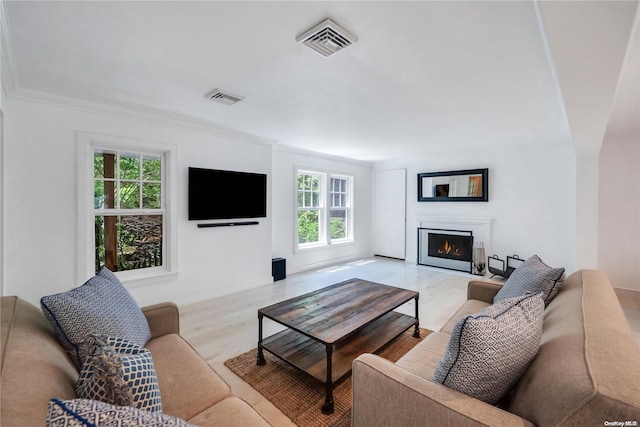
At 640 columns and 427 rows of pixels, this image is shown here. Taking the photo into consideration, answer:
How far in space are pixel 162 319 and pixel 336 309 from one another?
1280 millimetres

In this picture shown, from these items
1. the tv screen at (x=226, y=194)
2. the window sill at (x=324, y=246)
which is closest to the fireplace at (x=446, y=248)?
the window sill at (x=324, y=246)

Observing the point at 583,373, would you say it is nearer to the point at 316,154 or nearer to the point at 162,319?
the point at 162,319

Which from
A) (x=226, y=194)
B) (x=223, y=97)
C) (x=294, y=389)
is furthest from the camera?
(x=226, y=194)

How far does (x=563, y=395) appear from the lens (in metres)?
0.80

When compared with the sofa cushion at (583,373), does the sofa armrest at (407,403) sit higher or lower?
lower

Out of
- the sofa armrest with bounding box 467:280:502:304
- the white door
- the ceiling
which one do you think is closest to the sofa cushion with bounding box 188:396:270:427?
the ceiling

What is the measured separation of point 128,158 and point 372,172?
5087 mm

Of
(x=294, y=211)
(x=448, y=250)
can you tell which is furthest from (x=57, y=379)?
(x=448, y=250)

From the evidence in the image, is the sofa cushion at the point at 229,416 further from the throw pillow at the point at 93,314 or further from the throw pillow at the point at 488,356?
the throw pillow at the point at 488,356

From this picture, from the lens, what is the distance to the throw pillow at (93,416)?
0.57 metres

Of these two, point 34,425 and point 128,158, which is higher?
point 128,158

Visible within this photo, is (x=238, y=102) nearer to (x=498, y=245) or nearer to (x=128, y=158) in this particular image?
(x=128, y=158)

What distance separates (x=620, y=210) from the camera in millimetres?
4164

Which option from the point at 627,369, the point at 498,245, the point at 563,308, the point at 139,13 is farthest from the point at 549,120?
the point at 139,13
